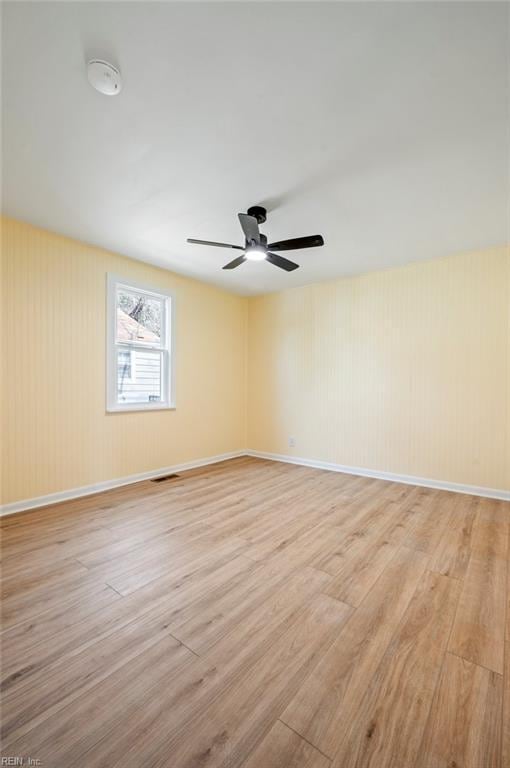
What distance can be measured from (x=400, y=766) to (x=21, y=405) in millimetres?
3489

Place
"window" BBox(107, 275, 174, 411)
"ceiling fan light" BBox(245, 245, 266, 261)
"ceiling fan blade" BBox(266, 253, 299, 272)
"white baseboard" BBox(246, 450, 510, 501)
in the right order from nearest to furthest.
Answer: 1. "ceiling fan light" BBox(245, 245, 266, 261)
2. "ceiling fan blade" BBox(266, 253, 299, 272)
3. "white baseboard" BBox(246, 450, 510, 501)
4. "window" BBox(107, 275, 174, 411)

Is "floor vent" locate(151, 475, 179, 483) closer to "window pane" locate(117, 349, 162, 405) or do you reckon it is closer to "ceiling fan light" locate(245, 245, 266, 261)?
"window pane" locate(117, 349, 162, 405)

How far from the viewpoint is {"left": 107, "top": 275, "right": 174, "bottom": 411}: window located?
368 centimetres

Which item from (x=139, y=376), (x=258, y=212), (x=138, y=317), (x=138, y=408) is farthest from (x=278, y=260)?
(x=138, y=408)

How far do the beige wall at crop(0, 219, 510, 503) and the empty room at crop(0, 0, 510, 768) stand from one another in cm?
3

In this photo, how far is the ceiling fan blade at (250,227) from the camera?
2209 mm

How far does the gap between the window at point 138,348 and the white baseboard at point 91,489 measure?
2.81 feet

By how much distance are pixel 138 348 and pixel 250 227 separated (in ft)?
7.61

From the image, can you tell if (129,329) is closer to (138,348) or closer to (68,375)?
(138,348)

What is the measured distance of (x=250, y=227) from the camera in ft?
7.61

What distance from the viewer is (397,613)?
168 cm

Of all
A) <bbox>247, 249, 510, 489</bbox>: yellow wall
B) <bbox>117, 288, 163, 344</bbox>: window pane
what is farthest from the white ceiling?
<bbox>117, 288, 163, 344</bbox>: window pane

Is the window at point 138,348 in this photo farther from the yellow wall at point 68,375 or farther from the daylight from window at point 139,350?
the yellow wall at point 68,375

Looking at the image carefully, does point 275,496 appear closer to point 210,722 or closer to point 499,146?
point 210,722
